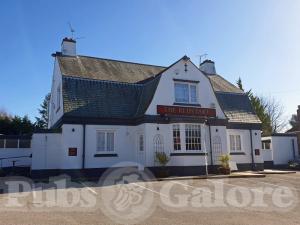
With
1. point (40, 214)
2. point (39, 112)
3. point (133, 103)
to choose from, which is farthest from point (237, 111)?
point (39, 112)

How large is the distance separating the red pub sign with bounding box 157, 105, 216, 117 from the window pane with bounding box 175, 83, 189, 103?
3.24 ft

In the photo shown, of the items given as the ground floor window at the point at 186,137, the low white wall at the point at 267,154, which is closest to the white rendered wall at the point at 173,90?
the ground floor window at the point at 186,137

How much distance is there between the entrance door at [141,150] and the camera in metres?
21.3

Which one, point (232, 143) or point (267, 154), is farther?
point (267, 154)

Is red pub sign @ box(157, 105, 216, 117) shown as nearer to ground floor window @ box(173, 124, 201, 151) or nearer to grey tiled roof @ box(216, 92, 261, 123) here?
ground floor window @ box(173, 124, 201, 151)

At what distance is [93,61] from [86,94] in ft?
16.5

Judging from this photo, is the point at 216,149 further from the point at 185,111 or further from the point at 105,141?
the point at 105,141

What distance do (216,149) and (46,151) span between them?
1165 centimetres

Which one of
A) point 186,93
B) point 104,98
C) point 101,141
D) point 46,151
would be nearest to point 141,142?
point 101,141

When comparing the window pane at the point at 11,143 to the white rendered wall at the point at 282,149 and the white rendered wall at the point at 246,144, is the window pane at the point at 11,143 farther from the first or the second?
the white rendered wall at the point at 282,149

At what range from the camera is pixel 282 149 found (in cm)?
3012

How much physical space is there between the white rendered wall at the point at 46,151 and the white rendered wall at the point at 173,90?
6.19 m

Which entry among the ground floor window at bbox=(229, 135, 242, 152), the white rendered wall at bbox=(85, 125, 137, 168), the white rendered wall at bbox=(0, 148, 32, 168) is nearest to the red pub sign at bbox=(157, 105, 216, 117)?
the white rendered wall at bbox=(85, 125, 137, 168)

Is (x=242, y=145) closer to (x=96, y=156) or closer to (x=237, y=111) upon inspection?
(x=237, y=111)
